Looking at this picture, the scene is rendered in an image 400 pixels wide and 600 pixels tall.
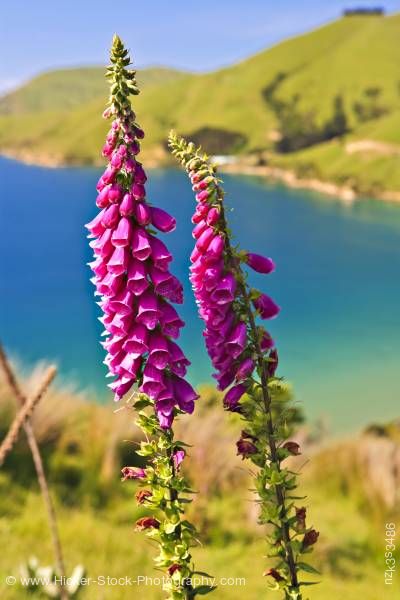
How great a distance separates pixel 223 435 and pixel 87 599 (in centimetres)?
478

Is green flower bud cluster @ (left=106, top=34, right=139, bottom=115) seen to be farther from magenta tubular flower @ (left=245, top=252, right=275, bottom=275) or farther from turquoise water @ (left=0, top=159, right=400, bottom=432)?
turquoise water @ (left=0, top=159, right=400, bottom=432)

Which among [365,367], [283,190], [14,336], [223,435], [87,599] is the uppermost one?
[283,190]

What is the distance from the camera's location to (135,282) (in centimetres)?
283

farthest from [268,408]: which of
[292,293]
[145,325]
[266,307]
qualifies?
[292,293]

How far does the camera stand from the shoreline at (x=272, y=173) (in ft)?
305

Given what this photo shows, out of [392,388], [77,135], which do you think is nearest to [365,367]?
[392,388]

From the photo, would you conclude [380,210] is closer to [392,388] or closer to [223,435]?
[392,388]

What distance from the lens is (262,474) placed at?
2871 millimetres

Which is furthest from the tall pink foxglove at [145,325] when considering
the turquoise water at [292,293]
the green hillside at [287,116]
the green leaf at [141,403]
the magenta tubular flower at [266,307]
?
the green hillside at [287,116]

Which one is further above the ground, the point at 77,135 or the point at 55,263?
the point at 77,135

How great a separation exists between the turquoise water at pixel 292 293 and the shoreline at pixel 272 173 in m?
3.96

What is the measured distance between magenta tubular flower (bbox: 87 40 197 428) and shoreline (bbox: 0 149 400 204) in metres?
71.0

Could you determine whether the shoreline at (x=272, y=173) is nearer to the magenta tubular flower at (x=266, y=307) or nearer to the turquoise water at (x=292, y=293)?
the turquoise water at (x=292, y=293)

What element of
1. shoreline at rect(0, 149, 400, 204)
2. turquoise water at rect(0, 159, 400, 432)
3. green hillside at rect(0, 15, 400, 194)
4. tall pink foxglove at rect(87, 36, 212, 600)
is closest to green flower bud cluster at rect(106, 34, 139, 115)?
tall pink foxglove at rect(87, 36, 212, 600)
